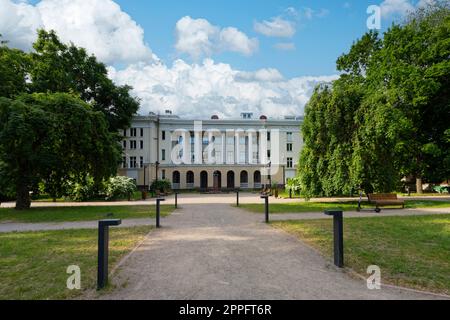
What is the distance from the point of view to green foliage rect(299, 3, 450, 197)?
18469mm

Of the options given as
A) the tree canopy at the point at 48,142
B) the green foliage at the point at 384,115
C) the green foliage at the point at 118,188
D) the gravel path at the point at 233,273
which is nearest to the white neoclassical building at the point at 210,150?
the green foliage at the point at 118,188

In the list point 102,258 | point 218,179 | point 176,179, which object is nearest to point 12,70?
point 102,258

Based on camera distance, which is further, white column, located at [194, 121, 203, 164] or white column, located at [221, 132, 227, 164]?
white column, located at [221, 132, 227, 164]

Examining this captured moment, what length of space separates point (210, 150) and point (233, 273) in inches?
1909

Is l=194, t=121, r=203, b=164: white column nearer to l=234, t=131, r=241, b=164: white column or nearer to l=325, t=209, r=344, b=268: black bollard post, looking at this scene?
l=234, t=131, r=241, b=164: white column

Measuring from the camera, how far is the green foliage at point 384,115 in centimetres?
1847

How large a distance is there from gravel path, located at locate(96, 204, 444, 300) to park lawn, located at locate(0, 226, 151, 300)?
576 millimetres

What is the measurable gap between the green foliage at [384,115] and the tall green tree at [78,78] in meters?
22.0

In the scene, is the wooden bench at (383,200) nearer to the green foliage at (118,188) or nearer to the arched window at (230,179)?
the green foliage at (118,188)

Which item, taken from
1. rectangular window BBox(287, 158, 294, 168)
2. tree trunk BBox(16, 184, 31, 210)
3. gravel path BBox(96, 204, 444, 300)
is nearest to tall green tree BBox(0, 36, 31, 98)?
tree trunk BBox(16, 184, 31, 210)

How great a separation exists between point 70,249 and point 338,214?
619 cm

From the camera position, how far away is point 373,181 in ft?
61.0
